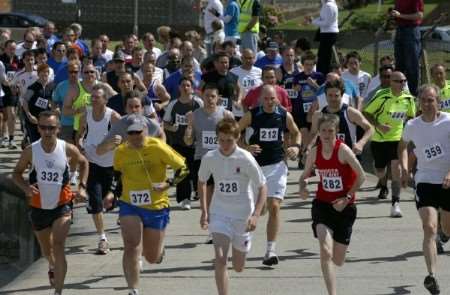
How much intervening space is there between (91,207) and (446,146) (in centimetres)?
423

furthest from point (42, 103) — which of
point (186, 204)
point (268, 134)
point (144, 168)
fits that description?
point (144, 168)

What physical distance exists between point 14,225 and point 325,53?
630 centimetres

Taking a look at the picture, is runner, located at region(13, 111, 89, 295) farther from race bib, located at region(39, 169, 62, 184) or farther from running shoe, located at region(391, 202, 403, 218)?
running shoe, located at region(391, 202, 403, 218)

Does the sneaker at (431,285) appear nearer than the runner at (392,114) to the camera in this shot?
Yes

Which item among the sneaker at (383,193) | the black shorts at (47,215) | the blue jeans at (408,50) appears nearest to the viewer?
the black shorts at (47,215)

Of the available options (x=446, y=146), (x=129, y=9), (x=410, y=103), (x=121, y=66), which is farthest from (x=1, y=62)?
(x=129, y=9)

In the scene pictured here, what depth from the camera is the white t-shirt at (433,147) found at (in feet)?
39.3

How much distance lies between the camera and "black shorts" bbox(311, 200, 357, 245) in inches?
440

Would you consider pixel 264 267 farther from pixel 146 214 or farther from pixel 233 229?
pixel 233 229

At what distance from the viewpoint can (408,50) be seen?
63.0ft

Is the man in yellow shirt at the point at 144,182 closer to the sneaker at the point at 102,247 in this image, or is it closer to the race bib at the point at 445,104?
the sneaker at the point at 102,247

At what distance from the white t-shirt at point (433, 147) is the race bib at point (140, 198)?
274 cm

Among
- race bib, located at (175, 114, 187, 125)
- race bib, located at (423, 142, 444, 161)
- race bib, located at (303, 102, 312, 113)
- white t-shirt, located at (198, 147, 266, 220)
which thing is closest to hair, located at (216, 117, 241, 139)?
white t-shirt, located at (198, 147, 266, 220)

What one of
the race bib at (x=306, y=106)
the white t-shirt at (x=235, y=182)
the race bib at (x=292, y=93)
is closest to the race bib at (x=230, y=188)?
the white t-shirt at (x=235, y=182)
